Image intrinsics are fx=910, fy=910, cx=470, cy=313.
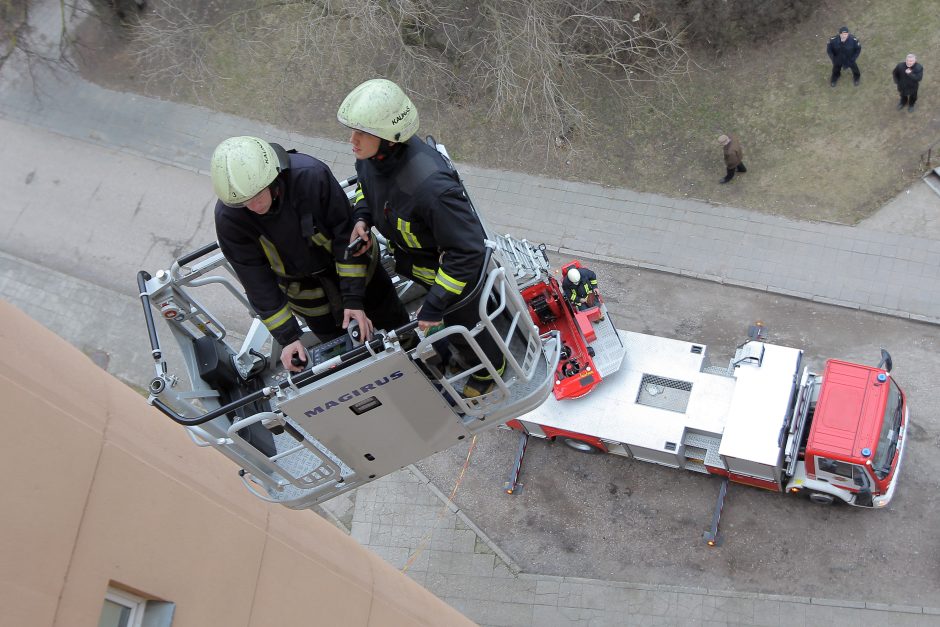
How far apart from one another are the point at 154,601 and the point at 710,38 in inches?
575

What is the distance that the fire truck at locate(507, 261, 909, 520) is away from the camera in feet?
35.7

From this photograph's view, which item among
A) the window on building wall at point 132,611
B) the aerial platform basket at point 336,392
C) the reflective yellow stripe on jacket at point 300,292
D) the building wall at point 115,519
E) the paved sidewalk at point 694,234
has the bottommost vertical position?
the window on building wall at point 132,611

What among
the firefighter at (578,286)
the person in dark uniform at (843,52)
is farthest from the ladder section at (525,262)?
the person in dark uniform at (843,52)

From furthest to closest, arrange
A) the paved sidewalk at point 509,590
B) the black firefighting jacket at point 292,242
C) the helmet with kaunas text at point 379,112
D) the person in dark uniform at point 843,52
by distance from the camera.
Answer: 1. the person in dark uniform at point 843,52
2. the paved sidewalk at point 509,590
3. the black firefighting jacket at point 292,242
4. the helmet with kaunas text at point 379,112

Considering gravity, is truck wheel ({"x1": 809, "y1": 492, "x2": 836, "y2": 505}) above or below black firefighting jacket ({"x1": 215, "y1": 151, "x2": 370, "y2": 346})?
below

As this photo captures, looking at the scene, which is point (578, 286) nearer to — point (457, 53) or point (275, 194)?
point (457, 53)

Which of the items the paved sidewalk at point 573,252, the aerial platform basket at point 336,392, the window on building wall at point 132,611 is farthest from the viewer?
the paved sidewalk at point 573,252

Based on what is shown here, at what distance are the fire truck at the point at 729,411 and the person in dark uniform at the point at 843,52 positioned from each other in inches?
230

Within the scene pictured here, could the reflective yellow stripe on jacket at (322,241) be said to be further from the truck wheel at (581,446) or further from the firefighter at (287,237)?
the truck wheel at (581,446)

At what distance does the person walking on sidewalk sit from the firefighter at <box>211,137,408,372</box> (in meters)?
8.55

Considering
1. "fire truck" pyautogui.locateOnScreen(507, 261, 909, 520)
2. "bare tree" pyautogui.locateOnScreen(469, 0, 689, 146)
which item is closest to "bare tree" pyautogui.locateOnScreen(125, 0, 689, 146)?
"bare tree" pyautogui.locateOnScreen(469, 0, 689, 146)

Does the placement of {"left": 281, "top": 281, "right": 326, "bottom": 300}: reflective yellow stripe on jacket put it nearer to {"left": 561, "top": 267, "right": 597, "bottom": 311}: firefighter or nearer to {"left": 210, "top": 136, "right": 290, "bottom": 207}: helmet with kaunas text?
{"left": 210, "top": 136, "right": 290, "bottom": 207}: helmet with kaunas text

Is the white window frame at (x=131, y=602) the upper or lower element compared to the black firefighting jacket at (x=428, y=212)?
lower

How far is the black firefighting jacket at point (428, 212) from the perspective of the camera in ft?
19.6
